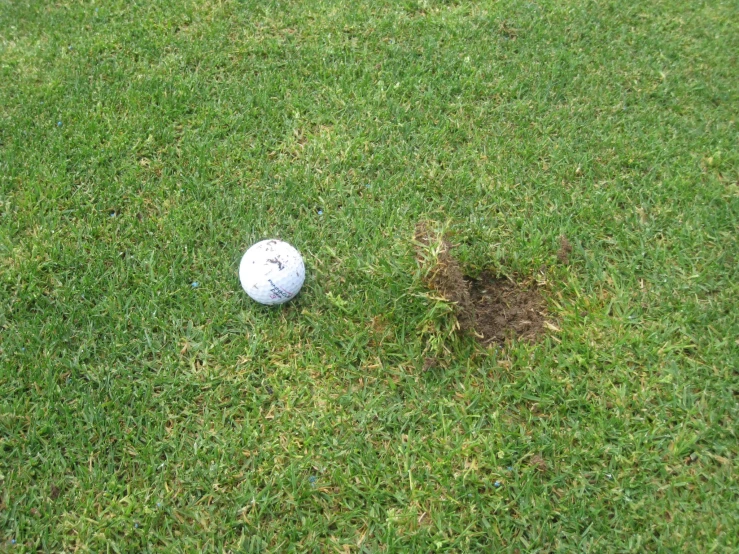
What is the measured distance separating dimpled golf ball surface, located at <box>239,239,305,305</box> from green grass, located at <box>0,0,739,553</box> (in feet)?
0.38

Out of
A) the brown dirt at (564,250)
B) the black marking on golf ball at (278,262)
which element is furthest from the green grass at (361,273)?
the black marking on golf ball at (278,262)

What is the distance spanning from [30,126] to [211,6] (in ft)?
5.01

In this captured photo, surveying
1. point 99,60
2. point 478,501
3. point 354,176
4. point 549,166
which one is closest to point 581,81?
point 549,166

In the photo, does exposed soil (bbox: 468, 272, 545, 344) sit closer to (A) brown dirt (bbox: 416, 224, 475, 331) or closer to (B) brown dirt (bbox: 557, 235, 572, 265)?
(A) brown dirt (bbox: 416, 224, 475, 331)

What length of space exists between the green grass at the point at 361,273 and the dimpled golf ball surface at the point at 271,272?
11 cm

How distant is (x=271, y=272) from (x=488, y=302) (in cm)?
104

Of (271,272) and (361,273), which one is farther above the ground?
(271,272)

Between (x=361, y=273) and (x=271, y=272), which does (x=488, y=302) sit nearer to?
(x=361, y=273)

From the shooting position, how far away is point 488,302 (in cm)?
288

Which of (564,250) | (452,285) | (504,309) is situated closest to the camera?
(452,285)

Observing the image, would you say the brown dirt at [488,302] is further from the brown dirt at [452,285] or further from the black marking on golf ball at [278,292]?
the black marking on golf ball at [278,292]

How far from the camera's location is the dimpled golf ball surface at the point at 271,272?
2.71 meters

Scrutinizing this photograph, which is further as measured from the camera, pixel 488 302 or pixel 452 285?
pixel 488 302

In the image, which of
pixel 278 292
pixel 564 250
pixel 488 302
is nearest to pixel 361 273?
pixel 278 292
